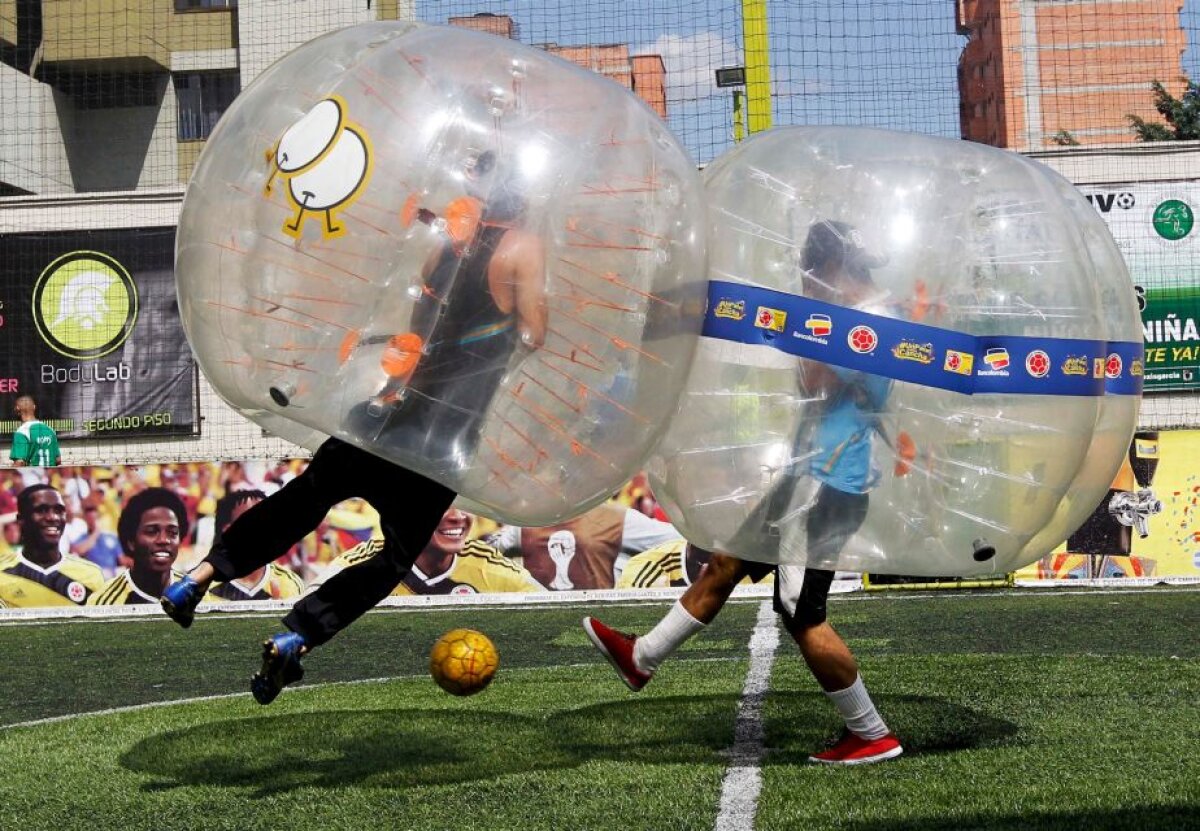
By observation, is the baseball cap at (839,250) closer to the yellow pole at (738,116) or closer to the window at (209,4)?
the yellow pole at (738,116)

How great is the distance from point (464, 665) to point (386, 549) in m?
0.60

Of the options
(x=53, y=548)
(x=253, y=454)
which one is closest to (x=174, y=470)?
(x=53, y=548)

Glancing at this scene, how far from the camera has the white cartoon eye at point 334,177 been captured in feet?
14.1

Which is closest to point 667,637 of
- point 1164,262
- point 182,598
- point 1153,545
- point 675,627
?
point 675,627

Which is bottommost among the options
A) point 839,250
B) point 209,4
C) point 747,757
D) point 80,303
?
point 747,757

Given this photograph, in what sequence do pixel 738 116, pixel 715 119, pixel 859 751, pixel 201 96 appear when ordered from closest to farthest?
pixel 859 751, pixel 715 119, pixel 738 116, pixel 201 96

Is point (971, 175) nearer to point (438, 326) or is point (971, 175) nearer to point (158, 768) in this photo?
point (438, 326)

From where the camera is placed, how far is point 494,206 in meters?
4.30

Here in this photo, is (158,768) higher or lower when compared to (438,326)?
lower

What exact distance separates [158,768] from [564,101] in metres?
2.78

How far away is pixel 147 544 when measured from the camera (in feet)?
45.6

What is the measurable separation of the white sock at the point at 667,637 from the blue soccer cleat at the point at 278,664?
1.64 meters

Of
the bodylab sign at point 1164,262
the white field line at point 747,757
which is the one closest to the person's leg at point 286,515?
the white field line at point 747,757

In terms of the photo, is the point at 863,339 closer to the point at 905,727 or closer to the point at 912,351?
the point at 912,351
